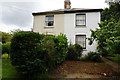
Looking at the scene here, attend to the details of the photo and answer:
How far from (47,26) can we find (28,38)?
31.5ft

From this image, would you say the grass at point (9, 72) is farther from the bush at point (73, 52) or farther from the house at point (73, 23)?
the house at point (73, 23)

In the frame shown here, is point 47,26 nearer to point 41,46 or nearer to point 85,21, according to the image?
point 85,21

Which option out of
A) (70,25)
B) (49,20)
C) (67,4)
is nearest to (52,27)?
(49,20)

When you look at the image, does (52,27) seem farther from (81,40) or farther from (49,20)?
(81,40)

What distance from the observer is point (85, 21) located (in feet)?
40.5

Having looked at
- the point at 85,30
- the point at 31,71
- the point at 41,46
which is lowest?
the point at 31,71

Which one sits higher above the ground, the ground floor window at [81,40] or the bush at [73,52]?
the ground floor window at [81,40]

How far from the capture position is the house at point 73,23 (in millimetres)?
11898

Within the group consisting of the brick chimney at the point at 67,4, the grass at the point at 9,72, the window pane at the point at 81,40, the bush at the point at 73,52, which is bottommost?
the grass at the point at 9,72

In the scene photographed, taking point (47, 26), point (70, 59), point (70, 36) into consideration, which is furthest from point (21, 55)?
point (47, 26)

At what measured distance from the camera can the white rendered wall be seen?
11.7 metres

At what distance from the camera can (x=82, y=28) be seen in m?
12.2

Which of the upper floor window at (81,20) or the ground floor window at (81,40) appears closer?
the ground floor window at (81,40)

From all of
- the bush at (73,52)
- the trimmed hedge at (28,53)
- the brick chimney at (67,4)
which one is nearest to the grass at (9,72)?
the trimmed hedge at (28,53)
